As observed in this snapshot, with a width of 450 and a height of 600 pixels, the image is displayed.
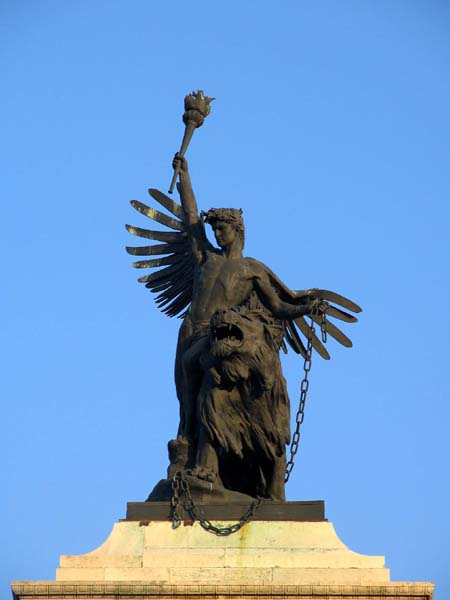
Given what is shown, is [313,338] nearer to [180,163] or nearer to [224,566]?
[180,163]

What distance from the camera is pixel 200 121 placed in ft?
99.5

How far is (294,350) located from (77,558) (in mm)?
4748

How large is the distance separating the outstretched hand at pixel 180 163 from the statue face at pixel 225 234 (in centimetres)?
160

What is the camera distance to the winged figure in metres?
27.1

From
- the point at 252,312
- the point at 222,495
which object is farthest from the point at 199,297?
the point at 222,495

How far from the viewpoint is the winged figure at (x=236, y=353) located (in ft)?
88.9

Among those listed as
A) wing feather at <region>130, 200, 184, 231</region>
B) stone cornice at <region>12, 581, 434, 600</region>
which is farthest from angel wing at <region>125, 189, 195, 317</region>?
stone cornice at <region>12, 581, 434, 600</region>

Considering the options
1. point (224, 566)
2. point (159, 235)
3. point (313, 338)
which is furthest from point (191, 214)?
point (224, 566)

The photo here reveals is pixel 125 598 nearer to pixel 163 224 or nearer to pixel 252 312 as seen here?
pixel 252 312

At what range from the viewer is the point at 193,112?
99.2ft

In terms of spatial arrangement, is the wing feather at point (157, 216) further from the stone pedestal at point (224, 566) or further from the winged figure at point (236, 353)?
the stone pedestal at point (224, 566)

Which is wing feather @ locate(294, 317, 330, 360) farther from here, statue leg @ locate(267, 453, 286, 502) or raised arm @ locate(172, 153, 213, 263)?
statue leg @ locate(267, 453, 286, 502)

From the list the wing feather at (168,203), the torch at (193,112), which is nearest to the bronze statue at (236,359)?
the wing feather at (168,203)

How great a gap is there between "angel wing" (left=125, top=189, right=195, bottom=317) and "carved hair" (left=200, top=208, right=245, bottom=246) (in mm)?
962
